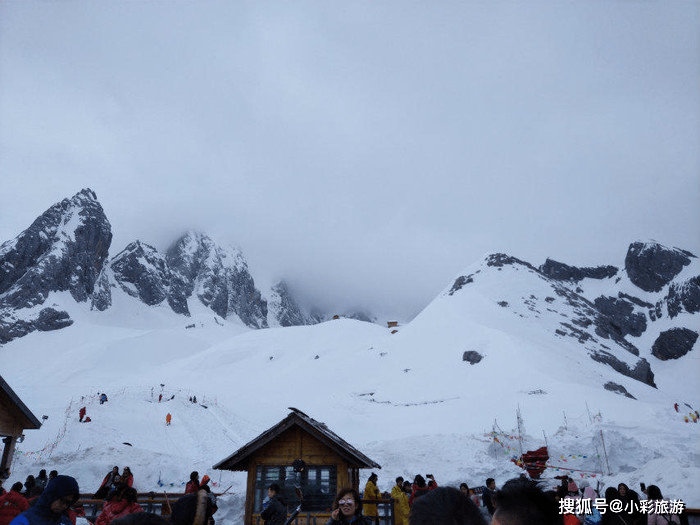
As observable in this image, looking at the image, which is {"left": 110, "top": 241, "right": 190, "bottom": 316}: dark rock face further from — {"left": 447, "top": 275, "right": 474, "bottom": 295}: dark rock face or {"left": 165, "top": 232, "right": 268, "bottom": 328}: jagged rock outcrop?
{"left": 447, "top": 275, "right": 474, "bottom": 295}: dark rock face

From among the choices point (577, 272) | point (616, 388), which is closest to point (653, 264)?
point (577, 272)

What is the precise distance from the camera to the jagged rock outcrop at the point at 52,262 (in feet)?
311

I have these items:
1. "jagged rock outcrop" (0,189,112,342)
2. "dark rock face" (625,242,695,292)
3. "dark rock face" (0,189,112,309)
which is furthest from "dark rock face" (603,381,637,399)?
"dark rock face" (625,242,695,292)

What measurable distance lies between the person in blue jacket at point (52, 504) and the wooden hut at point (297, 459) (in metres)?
9.13

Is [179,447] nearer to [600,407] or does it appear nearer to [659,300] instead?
[600,407]

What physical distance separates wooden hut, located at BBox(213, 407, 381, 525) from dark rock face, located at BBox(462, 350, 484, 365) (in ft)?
131

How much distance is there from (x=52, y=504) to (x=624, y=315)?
17275cm

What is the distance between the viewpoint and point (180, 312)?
452ft

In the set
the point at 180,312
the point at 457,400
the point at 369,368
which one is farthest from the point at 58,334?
the point at 457,400

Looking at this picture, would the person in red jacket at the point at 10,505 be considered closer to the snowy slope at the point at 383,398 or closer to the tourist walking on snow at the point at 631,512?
the tourist walking on snow at the point at 631,512

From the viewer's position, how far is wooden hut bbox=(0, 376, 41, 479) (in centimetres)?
1571

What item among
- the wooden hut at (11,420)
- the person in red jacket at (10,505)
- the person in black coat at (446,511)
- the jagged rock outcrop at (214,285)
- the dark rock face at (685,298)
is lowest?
the person in red jacket at (10,505)

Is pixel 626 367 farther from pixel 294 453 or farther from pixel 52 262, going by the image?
pixel 52 262


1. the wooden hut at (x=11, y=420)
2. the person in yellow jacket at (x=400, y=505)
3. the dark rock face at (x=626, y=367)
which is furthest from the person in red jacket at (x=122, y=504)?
the dark rock face at (x=626, y=367)
